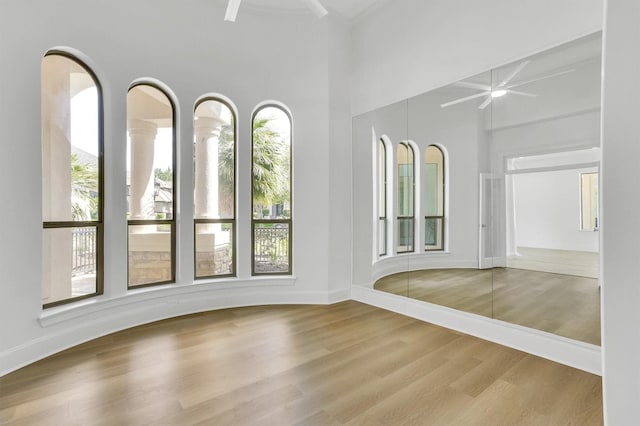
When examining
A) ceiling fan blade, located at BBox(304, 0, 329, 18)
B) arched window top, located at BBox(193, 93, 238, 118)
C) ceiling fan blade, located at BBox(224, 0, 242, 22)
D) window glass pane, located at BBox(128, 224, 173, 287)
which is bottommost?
window glass pane, located at BBox(128, 224, 173, 287)

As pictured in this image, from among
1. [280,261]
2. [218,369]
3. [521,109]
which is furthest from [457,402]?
[280,261]

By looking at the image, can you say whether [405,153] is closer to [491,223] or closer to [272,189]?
[491,223]

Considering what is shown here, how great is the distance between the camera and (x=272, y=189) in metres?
4.56

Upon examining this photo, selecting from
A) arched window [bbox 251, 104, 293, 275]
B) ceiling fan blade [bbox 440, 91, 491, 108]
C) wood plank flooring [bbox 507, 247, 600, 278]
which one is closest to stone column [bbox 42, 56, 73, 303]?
arched window [bbox 251, 104, 293, 275]

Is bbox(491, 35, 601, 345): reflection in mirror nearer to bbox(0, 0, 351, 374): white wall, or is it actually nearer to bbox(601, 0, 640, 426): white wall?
bbox(0, 0, 351, 374): white wall

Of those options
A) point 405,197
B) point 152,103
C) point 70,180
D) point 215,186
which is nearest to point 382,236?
point 405,197

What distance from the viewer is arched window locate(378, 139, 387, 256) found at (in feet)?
14.5

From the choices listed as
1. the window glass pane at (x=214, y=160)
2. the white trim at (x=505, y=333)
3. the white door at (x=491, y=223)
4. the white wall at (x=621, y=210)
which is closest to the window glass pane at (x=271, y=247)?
the window glass pane at (x=214, y=160)

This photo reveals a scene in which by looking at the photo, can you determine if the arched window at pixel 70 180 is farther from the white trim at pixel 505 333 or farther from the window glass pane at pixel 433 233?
the window glass pane at pixel 433 233

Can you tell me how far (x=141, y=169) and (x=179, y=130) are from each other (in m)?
0.65

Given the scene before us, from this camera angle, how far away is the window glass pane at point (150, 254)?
147 inches

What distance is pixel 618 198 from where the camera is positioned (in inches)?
27.7

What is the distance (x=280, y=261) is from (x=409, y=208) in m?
1.92

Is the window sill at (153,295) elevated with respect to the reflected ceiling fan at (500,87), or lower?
lower
